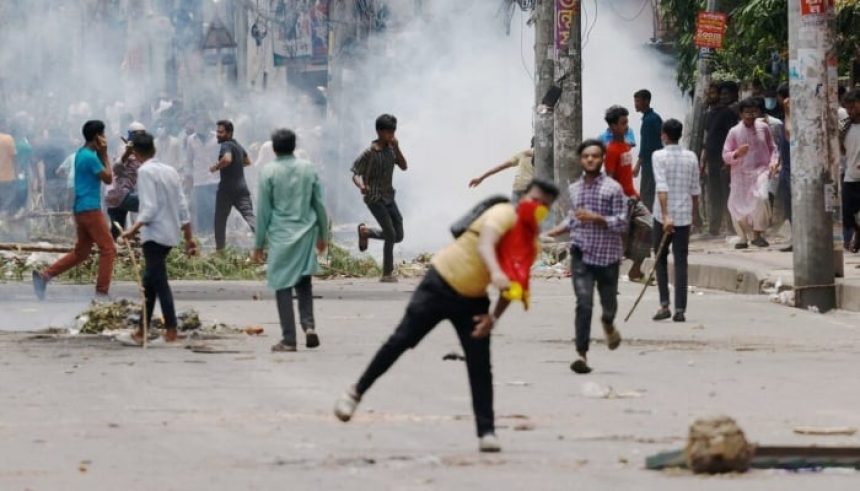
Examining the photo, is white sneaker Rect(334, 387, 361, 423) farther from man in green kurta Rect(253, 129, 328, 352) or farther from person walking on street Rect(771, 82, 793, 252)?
person walking on street Rect(771, 82, 793, 252)

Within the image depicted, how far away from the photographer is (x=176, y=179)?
14.7m

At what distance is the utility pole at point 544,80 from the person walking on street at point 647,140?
1223 mm

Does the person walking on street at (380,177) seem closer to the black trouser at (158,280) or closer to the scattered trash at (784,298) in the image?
the scattered trash at (784,298)

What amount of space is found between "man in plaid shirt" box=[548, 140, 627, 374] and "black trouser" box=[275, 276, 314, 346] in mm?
1856

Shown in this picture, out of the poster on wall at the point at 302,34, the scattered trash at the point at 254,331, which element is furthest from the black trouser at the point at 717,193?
the poster on wall at the point at 302,34

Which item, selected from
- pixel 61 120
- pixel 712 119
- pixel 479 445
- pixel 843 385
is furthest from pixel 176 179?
pixel 61 120

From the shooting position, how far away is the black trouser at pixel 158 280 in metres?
14.2

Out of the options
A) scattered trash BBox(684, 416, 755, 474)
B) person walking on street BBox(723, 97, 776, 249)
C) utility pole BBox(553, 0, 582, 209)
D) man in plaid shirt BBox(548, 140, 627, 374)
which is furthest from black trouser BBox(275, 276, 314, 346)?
utility pole BBox(553, 0, 582, 209)

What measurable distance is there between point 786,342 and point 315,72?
2791 centimetres

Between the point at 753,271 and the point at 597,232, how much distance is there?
23.5 feet

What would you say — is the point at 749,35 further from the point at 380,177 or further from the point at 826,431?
the point at 826,431

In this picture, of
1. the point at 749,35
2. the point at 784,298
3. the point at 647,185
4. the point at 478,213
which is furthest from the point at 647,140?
the point at 478,213

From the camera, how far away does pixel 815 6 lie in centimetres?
1723

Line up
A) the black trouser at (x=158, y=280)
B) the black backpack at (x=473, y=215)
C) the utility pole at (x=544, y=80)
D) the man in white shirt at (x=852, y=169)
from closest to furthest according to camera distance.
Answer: the black backpack at (x=473, y=215)
the black trouser at (x=158, y=280)
the man in white shirt at (x=852, y=169)
the utility pole at (x=544, y=80)
